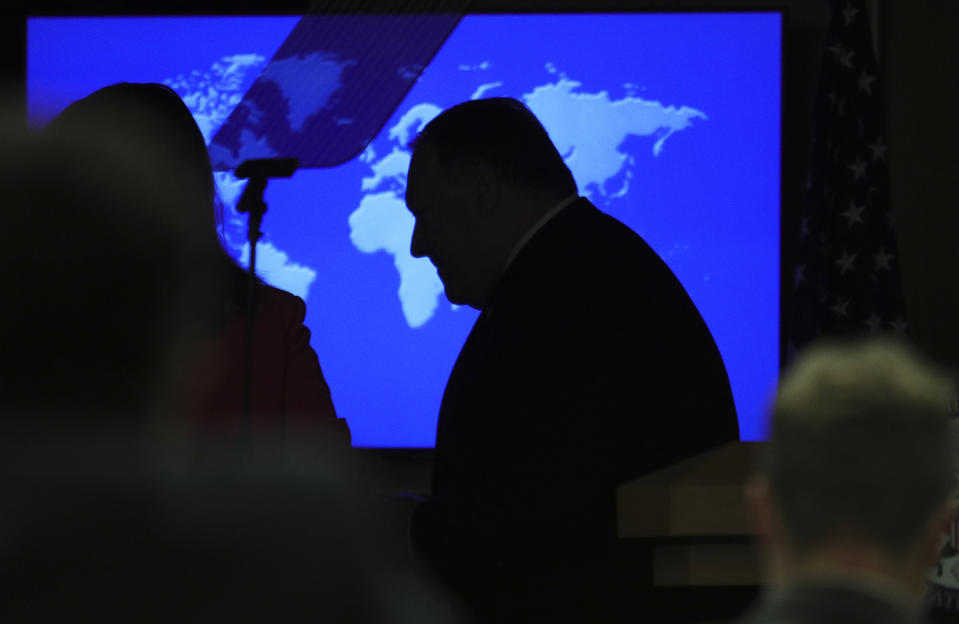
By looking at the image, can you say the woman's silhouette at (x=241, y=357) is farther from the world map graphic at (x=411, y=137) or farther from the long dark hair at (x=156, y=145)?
the world map graphic at (x=411, y=137)

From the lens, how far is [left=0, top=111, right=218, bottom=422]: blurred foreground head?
0.64 m

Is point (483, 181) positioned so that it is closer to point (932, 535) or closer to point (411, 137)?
point (932, 535)

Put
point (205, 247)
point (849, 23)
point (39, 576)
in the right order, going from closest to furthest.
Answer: point (39, 576), point (205, 247), point (849, 23)

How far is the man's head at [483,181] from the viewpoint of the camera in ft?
6.78

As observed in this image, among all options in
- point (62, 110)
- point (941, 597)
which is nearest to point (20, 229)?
point (62, 110)

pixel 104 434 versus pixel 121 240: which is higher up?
pixel 121 240

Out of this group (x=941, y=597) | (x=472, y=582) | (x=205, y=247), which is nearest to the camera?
(x=205, y=247)

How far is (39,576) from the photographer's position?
1.87ft

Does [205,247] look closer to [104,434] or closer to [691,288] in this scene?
[104,434]

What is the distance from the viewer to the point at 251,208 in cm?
134

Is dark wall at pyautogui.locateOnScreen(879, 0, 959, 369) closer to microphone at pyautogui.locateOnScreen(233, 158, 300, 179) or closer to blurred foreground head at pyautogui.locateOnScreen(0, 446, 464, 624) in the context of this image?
microphone at pyautogui.locateOnScreen(233, 158, 300, 179)

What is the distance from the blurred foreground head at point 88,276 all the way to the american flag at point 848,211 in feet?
11.2

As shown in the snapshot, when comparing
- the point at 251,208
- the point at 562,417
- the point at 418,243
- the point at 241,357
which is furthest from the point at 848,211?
the point at 251,208

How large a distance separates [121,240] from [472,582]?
1.15 meters
